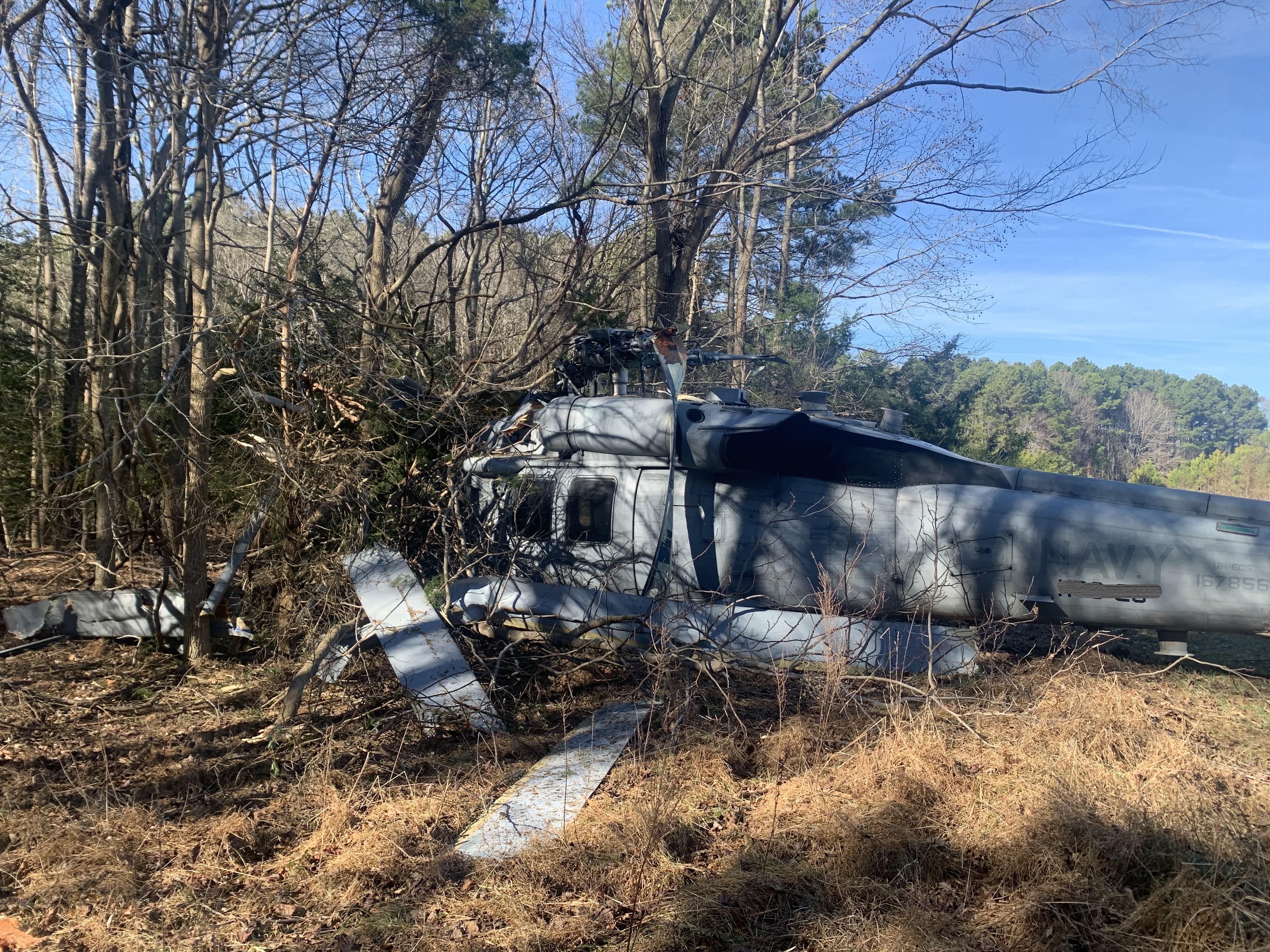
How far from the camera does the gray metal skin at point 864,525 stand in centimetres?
526

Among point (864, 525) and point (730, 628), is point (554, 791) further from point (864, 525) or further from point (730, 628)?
point (864, 525)

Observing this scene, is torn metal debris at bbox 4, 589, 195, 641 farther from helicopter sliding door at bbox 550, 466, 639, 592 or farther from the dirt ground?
helicopter sliding door at bbox 550, 466, 639, 592

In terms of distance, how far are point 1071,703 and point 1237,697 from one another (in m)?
2.06

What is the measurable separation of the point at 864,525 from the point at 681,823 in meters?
2.94

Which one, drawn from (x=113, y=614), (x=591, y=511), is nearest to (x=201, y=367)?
(x=113, y=614)

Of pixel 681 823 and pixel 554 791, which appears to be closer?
pixel 681 823

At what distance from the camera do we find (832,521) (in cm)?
600

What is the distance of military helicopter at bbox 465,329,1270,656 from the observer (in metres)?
5.28

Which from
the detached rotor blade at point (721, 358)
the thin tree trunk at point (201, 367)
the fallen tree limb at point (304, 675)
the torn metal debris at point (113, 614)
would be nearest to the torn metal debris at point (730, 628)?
the fallen tree limb at point (304, 675)

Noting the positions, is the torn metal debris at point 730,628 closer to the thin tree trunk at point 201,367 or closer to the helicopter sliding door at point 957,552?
the helicopter sliding door at point 957,552

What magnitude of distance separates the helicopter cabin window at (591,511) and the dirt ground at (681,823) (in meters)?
1.43

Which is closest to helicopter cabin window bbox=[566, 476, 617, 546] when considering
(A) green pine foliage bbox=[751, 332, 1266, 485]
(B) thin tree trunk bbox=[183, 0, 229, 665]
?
(B) thin tree trunk bbox=[183, 0, 229, 665]

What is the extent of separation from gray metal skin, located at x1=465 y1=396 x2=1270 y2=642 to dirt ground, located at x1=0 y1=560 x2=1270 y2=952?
60 cm

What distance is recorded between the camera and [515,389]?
22.9 ft
